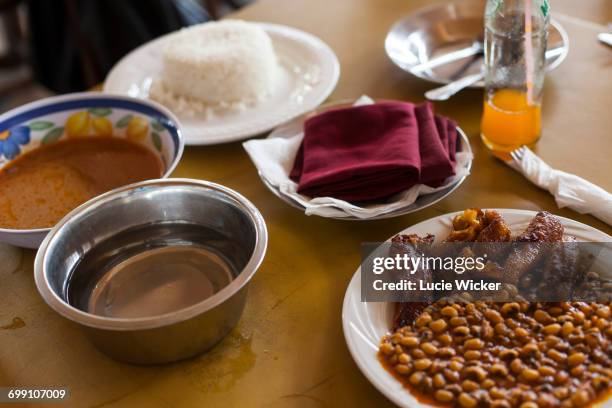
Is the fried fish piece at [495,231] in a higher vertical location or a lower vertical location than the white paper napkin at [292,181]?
higher

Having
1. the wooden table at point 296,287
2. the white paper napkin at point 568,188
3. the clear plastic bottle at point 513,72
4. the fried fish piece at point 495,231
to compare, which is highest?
the clear plastic bottle at point 513,72

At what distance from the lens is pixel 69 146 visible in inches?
47.4

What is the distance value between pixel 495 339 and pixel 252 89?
75 centimetres

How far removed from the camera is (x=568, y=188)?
100cm

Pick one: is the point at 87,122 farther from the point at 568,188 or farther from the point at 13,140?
the point at 568,188

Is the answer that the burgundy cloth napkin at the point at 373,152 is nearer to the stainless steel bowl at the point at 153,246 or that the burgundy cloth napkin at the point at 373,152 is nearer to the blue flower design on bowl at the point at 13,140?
the stainless steel bowl at the point at 153,246

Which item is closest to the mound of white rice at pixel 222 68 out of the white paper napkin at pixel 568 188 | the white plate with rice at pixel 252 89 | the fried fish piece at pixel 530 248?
the white plate with rice at pixel 252 89

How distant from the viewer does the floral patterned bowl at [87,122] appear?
1142 millimetres

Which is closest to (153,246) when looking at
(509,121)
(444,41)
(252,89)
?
(252,89)

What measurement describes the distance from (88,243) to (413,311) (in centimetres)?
46

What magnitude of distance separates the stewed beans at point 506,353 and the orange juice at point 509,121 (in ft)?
1.28

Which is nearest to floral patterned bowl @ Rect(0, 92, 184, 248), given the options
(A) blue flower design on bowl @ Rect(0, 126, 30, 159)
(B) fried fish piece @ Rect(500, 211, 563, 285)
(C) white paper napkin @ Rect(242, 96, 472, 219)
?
(A) blue flower design on bowl @ Rect(0, 126, 30, 159)

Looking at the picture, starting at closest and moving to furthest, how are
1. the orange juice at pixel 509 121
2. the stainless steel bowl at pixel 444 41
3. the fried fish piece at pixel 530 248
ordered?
the fried fish piece at pixel 530 248
the orange juice at pixel 509 121
the stainless steel bowl at pixel 444 41

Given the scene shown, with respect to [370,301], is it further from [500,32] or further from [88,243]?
[500,32]
